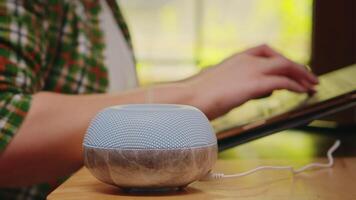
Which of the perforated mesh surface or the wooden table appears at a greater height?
the perforated mesh surface

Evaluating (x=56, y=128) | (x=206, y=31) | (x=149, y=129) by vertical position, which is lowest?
(x=206, y=31)

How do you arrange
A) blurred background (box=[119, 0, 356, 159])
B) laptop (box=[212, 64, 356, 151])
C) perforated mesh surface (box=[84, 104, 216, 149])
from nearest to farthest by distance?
perforated mesh surface (box=[84, 104, 216, 149]), laptop (box=[212, 64, 356, 151]), blurred background (box=[119, 0, 356, 159])

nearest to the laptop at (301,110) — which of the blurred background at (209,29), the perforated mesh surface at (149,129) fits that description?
the perforated mesh surface at (149,129)

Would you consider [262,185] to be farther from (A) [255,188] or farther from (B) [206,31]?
(B) [206,31]

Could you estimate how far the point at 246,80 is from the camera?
0.76 m

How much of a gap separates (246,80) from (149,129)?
0.29 meters

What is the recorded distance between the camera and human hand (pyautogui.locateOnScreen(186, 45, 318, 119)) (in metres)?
0.77

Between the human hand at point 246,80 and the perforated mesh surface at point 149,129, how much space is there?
0.24 meters

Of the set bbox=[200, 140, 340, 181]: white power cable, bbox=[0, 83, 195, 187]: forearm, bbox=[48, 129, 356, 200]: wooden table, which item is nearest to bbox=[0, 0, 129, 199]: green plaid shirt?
bbox=[0, 83, 195, 187]: forearm

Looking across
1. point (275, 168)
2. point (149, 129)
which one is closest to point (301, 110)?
point (275, 168)

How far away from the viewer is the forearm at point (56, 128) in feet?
2.55

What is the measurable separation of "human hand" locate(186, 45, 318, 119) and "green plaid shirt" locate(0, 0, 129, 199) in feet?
0.70

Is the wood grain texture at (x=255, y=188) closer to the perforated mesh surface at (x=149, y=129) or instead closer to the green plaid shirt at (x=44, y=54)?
the perforated mesh surface at (x=149, y=129)

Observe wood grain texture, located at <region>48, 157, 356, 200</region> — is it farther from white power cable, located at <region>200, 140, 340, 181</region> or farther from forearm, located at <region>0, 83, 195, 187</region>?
forearm, located at <region>0, 83, 195, 187</region>
